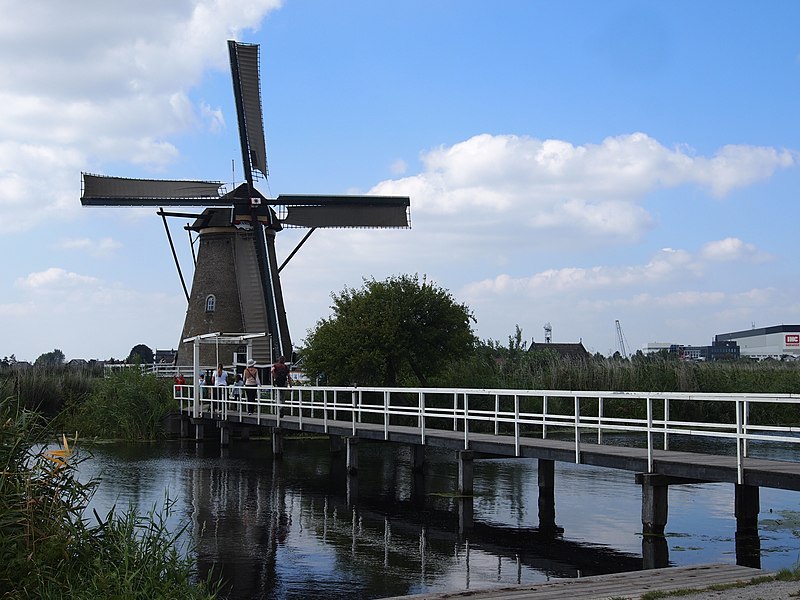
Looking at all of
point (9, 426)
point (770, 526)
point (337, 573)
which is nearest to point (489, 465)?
point (770, 526)

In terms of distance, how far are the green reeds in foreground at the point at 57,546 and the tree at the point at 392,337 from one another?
25205mm

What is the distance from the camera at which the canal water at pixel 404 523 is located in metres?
12.2

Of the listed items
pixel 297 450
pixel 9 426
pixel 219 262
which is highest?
pixel 219 262

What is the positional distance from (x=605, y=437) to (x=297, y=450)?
982cm

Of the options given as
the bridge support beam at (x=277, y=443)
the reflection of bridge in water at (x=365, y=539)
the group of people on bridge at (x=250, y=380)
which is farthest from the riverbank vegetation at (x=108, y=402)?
the reflection of bridge in water at (x=365, y=539)

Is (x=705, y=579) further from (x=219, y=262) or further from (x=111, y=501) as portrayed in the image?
(x=219, y=262)

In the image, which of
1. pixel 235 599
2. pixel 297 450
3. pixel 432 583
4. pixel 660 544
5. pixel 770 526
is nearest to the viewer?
pixel 235 599

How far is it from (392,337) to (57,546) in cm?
2606

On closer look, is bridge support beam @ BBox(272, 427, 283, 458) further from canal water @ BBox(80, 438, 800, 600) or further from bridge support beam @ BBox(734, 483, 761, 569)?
bridge support beam @ BBox(734, 483, 761, 569)

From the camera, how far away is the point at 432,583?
37.9 ft

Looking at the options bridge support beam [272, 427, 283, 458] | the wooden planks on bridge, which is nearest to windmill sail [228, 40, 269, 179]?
bridge support beam [272, 427, 283, 458]

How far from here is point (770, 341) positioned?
137 meters

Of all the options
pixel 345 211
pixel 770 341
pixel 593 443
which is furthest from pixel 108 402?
Result: pixel 770 341

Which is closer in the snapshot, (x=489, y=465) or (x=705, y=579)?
(x=705, y=579)
